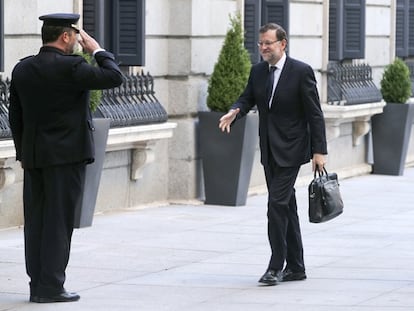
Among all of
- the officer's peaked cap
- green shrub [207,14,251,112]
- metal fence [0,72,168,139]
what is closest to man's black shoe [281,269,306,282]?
the officer's peaked cap

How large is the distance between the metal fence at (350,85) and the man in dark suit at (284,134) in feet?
29.7

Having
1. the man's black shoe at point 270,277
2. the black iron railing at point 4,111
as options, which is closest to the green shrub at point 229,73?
the black iron railing at point 4,111

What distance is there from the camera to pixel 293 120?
9.93 meters

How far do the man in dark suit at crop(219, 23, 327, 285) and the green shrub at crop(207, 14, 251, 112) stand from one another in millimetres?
5111

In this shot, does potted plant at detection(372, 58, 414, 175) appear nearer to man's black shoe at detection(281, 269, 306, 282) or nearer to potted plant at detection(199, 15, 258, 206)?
potted plant at detection(199, 15, 258, 206)

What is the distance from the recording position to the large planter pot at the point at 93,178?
12891mm

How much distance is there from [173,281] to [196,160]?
556 centimetres

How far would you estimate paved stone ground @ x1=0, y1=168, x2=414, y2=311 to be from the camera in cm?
920

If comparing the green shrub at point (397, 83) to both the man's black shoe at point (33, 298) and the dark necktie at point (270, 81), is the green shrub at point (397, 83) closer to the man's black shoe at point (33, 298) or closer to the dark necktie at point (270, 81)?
the dark necktie at point (270, 81)

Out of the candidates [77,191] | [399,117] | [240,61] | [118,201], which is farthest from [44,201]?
[399,117]

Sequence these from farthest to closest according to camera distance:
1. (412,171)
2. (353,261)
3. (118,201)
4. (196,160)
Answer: (412,171), (196,160), (118,201), (353,261)

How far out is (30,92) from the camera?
9.02 meters

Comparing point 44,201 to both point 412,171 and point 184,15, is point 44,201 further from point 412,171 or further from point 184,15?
point 412,171

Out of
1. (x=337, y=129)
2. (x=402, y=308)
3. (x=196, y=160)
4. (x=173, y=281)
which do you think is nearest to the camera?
(x=402, y=308)
